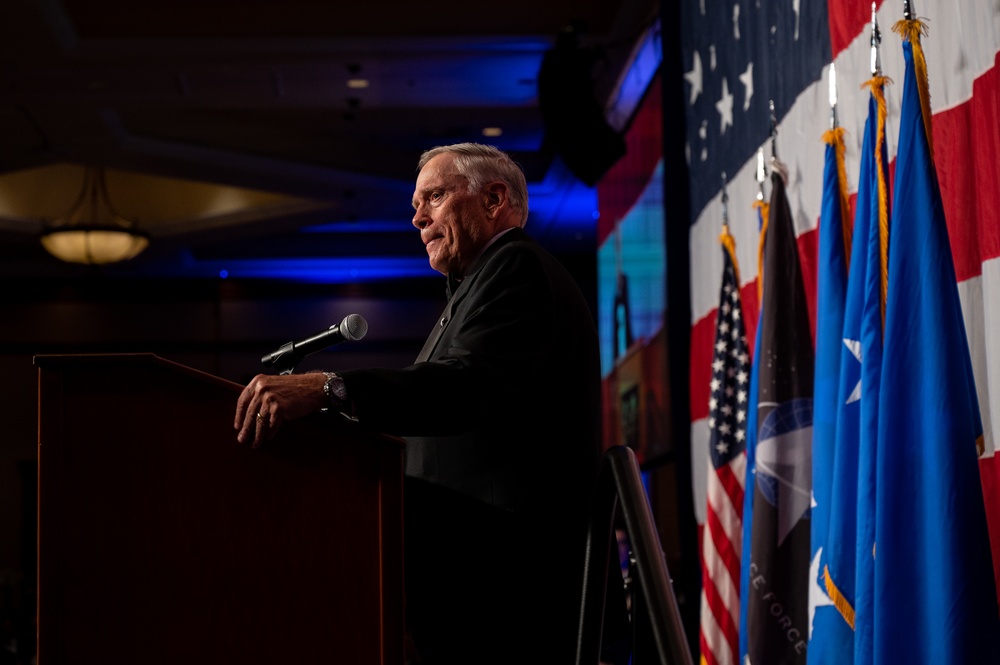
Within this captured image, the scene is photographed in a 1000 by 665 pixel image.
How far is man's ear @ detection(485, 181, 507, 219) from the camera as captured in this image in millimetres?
2275

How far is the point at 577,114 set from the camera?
677cm

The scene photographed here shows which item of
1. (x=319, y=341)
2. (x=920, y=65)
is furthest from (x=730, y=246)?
(x=319, y=341)

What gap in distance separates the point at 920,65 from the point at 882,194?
320 millimetres

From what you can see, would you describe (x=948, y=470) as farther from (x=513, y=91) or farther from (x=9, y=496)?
(x=9, y=496)

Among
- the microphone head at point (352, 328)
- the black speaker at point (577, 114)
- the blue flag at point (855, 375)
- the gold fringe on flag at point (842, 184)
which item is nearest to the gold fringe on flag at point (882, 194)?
the blue flag at point (855, 375)

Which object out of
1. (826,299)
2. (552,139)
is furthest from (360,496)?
(552,139)

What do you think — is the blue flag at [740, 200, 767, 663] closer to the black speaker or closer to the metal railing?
the metal railing

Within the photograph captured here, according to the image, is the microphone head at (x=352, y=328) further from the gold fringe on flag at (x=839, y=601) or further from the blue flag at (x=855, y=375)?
the gold fringe on flag at (x=839, y=601)

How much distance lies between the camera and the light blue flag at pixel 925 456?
238 cm

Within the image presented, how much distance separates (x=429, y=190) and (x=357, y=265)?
35.8 feet

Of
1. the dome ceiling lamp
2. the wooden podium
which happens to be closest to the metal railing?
the wooden podium

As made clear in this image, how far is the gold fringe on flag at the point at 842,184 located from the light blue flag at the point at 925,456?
2.06ft

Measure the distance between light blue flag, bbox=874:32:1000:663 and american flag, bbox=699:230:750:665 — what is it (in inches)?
64.0

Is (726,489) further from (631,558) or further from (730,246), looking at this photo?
(631,558)
